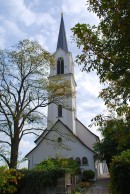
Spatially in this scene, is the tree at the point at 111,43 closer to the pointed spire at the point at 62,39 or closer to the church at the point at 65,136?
the church at the point at 65,136

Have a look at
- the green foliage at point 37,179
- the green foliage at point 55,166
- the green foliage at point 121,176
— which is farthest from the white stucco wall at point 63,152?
the green foliage at point 121,176

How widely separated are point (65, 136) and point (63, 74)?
13.9m

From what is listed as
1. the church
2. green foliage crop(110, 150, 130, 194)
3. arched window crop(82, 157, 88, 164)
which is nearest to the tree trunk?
the church

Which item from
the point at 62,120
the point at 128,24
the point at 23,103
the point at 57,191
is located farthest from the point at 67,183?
the point at 62,120

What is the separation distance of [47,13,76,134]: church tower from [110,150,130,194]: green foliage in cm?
1950

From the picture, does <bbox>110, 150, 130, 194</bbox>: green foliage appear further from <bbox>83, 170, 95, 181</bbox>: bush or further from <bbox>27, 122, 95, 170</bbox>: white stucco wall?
<bbox>27, 122, 95, 170</bbox>: white stucco wall

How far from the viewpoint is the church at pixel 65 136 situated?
2942 centimetres

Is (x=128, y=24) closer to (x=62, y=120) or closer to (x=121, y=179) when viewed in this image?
(x=121, y=179)

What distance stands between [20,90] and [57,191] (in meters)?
9.19

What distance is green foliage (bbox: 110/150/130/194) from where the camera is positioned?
30.2 ft

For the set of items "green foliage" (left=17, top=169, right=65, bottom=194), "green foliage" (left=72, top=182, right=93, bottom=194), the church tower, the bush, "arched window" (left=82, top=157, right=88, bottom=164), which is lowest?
"green foliage" (left=72, top=182, right=93, bottom=194)

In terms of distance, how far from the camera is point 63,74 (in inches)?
1503

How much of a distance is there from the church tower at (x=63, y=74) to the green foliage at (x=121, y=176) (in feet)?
64.0

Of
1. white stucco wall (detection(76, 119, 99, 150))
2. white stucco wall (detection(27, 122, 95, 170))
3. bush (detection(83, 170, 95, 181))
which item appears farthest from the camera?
white stucco wall (detection(76, 119, 99, 150))
